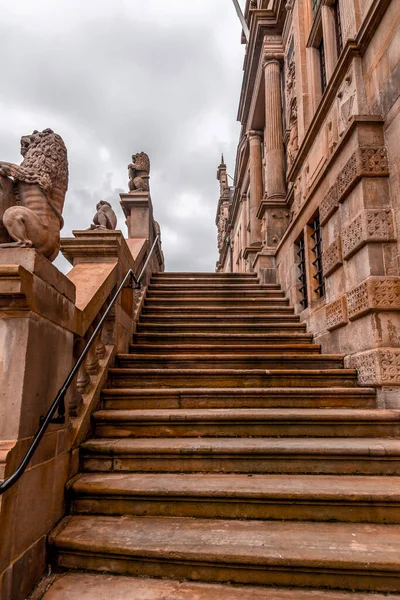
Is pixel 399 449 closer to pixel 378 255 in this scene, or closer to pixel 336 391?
pixel 336 391

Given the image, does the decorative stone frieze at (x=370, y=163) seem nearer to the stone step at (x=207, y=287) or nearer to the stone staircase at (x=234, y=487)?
the stone staircase at (x=234, y=487)

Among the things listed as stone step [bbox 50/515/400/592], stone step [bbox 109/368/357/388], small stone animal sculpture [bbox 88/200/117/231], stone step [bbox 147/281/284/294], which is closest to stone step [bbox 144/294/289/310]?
stone step [bbox 147/281/284/294]

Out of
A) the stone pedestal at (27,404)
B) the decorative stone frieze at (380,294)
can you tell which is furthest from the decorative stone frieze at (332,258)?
the stone pedestal at (27,404)

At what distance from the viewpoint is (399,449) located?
2844 mm

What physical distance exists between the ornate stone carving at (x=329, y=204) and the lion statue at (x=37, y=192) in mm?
3212

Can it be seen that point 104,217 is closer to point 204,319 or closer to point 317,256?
point 204,319

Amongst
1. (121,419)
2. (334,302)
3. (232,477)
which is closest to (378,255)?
(334,302)

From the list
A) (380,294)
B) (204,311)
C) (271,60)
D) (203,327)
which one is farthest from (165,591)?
(271,60)

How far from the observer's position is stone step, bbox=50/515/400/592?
202cm

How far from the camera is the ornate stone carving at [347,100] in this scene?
4690mm

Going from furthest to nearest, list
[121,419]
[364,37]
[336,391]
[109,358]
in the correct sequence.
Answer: [364,37]
[109,358]
[336,391]
[121,419]

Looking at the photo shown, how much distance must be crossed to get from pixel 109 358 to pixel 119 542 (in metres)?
2.02

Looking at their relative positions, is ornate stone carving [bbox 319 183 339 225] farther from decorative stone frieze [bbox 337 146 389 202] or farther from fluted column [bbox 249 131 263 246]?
fluted column [bbox 249 131 263 246]

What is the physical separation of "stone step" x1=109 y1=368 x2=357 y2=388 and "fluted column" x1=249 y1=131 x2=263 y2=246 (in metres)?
9.51
